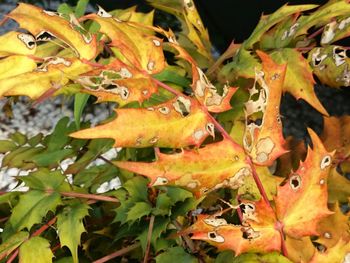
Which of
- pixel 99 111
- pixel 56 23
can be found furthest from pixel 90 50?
pixel 99 111

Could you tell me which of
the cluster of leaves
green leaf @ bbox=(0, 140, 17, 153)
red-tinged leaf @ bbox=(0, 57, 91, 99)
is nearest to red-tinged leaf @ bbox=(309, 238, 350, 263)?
the cluster of leaves

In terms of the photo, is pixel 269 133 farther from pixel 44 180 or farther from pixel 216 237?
pixel 44 180

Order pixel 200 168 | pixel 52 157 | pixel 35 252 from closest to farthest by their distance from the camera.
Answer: pixel 200 168 → pixel 35 252 → pixel 52 157

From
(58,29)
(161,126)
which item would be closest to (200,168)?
(161,126)

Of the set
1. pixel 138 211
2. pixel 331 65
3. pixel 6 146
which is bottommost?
pixel 6 146

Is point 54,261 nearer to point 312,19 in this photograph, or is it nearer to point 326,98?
point 312,19
